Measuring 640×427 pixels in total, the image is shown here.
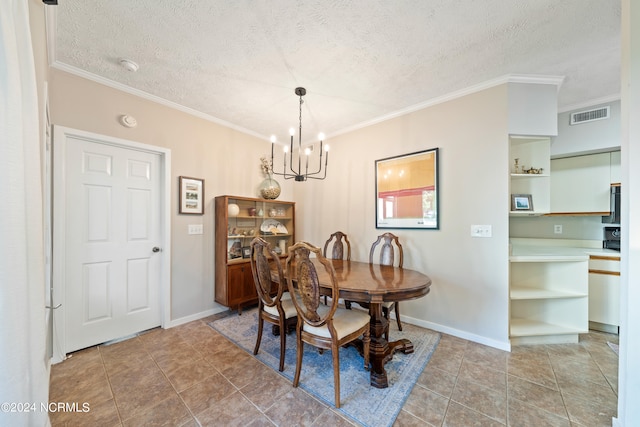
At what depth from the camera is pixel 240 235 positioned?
10.9ft

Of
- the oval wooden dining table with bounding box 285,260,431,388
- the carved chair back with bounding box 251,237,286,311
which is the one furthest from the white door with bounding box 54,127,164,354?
the oval wooden dining table with bounding box 285,260,431,388

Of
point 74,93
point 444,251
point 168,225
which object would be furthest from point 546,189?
point 74,93

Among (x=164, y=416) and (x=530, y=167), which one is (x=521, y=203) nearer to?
(x=530, y=167)

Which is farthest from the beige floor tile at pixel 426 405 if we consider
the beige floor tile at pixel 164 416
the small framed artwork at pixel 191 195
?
the small framed artwork at pixel 191 195

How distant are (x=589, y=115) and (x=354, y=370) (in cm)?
378

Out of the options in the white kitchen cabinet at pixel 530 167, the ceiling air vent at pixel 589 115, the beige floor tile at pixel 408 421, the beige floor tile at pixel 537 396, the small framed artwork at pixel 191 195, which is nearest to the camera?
the beige floor tile at pixel 408 421

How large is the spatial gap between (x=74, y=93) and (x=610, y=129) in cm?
548

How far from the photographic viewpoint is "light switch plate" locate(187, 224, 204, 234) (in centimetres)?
296

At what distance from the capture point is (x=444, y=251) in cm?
266

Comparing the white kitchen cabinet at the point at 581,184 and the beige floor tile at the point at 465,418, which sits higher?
the white kitchen cabinet at the point at 581,184

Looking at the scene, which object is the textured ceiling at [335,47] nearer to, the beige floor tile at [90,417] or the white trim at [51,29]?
the white trim at [51,29]

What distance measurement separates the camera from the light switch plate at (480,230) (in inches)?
94.1

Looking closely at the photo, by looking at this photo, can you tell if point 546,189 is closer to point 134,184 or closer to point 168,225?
point 168,225

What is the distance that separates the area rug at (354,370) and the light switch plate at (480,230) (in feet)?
3.81
